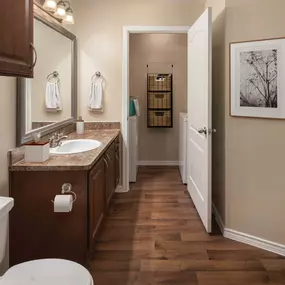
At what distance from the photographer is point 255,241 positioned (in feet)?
9.30

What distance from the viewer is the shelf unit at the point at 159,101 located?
5.95 m

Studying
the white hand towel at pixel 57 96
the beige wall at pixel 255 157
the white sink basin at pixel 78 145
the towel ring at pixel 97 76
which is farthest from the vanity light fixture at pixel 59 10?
the beige wall at pixel 255 157

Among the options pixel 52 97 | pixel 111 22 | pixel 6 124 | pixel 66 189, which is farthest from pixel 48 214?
pixel 111 22

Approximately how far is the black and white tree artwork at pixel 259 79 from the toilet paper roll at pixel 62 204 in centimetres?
162

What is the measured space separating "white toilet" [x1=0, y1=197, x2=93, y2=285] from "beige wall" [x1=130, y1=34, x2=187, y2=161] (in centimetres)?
464

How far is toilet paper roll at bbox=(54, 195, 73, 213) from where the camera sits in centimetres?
210

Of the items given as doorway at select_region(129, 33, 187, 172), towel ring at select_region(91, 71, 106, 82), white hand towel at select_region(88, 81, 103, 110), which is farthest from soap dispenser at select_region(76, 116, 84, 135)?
doorway at select_region(129, 33, 187, 172)

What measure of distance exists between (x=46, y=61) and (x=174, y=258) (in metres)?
2.03

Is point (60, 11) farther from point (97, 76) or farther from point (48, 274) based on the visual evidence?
point (48, 274)

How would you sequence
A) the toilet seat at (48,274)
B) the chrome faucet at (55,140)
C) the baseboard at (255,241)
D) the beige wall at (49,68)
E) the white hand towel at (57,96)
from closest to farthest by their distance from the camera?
the toilet seat at (48,274)
the baseboard at (255,241)
the beige wall at (49,68)
the chrome faucet at (55,140)
the white hand towel at (57,96)

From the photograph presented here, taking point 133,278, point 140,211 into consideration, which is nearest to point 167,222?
point 140,211

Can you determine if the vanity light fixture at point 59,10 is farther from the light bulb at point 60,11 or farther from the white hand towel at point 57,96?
the white hand towel at point 57,96

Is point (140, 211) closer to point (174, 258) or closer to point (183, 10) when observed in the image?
point (174, 258)

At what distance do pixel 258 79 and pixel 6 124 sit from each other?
1915 millimetres
